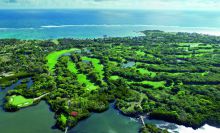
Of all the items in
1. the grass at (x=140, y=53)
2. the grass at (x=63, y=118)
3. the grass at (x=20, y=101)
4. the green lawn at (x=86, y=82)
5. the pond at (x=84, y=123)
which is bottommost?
the pond at (x=84, y=123)

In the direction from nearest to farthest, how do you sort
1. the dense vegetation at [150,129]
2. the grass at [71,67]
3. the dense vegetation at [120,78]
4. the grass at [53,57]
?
the dense vegetation at [150,129] → the dense vegetation at [120,78] → the grass at [71,67] → the grass at [53,57]

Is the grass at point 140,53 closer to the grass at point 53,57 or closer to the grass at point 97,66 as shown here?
the grass at point 97,66

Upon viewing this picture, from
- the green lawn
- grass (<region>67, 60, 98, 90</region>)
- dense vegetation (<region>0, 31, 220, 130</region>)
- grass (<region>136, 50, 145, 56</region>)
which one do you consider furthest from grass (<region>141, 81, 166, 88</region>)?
grass (<region>136, 50, 145, 56</region>)

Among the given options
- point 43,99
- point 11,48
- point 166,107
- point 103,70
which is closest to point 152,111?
point 166,107

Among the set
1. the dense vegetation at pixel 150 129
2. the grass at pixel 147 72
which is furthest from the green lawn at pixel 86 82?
the dense vegetation at pixel 150 129

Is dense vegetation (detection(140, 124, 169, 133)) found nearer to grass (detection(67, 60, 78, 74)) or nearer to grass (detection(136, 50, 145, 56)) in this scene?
grass (detection(67, 60, 78, 74))

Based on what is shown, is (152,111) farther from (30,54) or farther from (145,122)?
(30,54)
